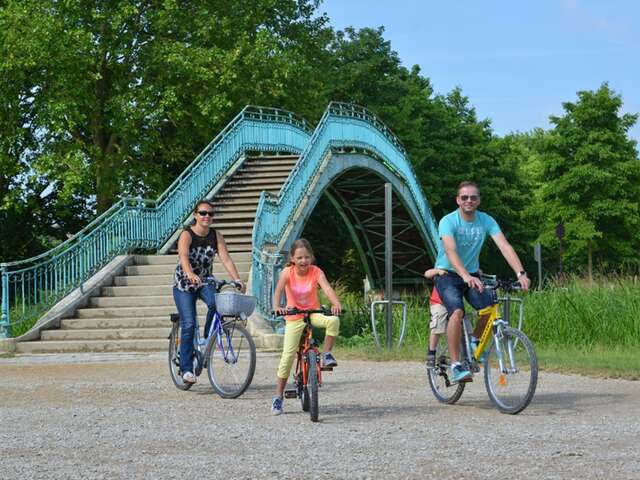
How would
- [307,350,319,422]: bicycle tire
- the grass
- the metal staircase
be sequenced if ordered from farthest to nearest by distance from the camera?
the metal staircase, the grass, [307,350,319,422]: bicycle tire

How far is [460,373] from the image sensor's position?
7.79m

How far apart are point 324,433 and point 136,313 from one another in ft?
31.9

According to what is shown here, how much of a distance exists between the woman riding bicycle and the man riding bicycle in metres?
2.01

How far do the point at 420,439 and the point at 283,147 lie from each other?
20.3 meters

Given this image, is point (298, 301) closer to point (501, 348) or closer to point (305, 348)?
point (305, 348)

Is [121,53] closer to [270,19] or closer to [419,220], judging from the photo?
[270,19]

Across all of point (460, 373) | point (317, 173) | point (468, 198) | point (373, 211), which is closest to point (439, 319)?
point (460, 373)

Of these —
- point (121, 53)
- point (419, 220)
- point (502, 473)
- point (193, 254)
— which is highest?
point (121, 53)

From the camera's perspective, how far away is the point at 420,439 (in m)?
6.43

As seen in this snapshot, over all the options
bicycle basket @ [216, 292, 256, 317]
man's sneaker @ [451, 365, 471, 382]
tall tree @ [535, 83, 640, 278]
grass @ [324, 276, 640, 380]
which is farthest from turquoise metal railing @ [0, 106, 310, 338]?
tall tree @ [535, 83, 640, 278]

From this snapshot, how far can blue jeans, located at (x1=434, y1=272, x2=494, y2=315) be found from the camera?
7809mm

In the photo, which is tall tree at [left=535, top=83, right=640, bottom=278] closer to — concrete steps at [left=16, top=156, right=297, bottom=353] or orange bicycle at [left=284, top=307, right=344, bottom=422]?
concrete steps at [left=16, top=156, right=297, bottom=353]

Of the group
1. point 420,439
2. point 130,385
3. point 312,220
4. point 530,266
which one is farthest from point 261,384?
point 530,266

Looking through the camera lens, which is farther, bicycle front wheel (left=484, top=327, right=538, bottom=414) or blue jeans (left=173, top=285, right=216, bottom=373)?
blue jeans (left=173, top=285, right=216, bottom=373)
